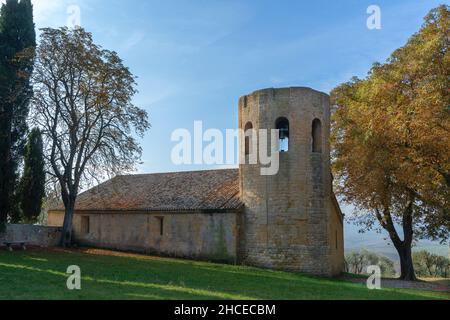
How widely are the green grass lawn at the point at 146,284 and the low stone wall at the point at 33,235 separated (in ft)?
20.3

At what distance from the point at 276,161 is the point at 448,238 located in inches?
377

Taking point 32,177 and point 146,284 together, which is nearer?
point 146,284

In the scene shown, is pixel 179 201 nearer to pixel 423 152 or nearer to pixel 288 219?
pixel 288 219

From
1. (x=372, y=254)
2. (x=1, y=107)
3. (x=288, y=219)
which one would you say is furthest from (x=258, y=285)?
(x=372, y=254)

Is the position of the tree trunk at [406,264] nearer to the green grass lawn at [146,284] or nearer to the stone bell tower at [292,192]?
the stone bell tower at [292,192]

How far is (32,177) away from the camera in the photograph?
86.8ft

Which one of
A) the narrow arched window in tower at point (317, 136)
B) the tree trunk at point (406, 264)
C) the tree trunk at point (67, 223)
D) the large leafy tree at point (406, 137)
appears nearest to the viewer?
the large leafy tree at point (406, 137)

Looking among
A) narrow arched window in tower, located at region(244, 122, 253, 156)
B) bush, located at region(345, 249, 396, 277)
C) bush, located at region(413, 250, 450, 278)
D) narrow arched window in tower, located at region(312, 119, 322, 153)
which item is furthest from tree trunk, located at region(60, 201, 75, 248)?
bush, located at region(345, 249, 396, 277)

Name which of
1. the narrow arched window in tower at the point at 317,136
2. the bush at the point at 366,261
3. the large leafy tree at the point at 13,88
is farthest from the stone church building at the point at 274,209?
→ the bush at the point at 366,261

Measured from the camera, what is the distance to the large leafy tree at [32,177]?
26.4 m

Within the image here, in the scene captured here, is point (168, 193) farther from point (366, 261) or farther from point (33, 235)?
point (366, 261)

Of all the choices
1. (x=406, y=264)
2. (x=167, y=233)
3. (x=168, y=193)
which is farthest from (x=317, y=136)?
(x=168, y=193)

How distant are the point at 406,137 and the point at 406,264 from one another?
9.59 m
